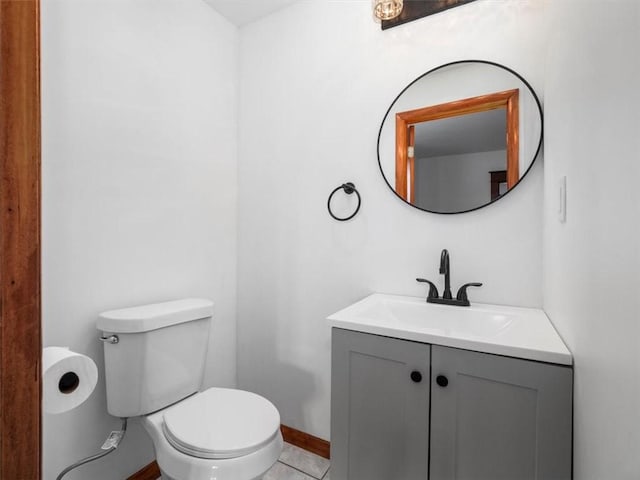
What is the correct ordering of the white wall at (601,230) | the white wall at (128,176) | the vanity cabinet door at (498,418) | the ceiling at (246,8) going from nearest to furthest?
the white wall at (601,230) < the vanity cabinet door at (498,418) < the white wall at (128,176) < the ceiling at (246,8)

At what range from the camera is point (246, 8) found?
1.89 metres

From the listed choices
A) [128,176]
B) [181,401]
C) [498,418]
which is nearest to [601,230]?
[498,418]

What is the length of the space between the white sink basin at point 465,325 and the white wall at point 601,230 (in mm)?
73

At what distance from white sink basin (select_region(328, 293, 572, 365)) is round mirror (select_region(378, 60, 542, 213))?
1.46 feet

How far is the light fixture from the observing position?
4.26 ft

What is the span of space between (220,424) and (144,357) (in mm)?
398

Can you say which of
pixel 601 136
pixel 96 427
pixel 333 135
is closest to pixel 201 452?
pixel 96 427

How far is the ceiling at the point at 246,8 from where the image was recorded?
184cm

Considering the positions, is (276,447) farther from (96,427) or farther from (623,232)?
(623,232)

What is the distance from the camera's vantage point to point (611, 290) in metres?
0.57

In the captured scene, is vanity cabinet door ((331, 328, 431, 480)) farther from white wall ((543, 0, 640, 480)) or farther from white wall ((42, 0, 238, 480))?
white wall ((42, 0, 238, 480))

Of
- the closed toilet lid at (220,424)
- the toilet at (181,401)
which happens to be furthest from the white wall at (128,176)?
the closed toilet lid at (220,424)

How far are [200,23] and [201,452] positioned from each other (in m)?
2.05

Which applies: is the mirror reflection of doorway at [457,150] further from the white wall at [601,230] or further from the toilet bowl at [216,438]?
the toilet bowl at [216,438]
